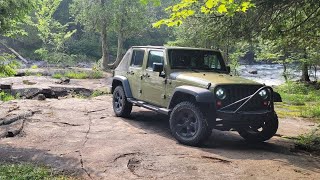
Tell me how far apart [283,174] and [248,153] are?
1242 mm

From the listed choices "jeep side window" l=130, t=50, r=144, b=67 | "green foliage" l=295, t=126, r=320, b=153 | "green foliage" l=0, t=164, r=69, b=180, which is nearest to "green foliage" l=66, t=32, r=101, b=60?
"jeep side window" l=130, t=50, r=144, b=67

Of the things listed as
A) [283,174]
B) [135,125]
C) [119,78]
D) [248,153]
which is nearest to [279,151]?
[248,153]

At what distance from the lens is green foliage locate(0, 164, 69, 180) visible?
15.9ft

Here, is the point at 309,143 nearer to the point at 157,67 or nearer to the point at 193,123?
the point at 193,123

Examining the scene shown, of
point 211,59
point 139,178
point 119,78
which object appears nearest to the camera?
point 139,178

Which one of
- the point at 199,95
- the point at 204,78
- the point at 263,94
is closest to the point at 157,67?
the point at 204,78

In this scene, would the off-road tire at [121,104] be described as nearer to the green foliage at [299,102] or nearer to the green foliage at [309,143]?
the green foliage at [309,143]

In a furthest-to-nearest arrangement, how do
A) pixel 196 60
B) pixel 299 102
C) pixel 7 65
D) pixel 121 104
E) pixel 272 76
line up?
pixel 272 76 < pixel 299 102 < pixel 121 104 < pixel 196 60 < pixel 7 65

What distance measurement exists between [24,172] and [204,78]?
371 centimetres

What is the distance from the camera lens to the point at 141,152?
20.7 feet

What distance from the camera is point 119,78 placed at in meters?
9.73

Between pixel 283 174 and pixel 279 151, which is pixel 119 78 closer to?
pixel 279 151

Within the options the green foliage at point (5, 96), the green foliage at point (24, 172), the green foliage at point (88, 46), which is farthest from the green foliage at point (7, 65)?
the green foliage at point (88, 46)

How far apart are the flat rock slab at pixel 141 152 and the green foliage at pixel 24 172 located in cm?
33
